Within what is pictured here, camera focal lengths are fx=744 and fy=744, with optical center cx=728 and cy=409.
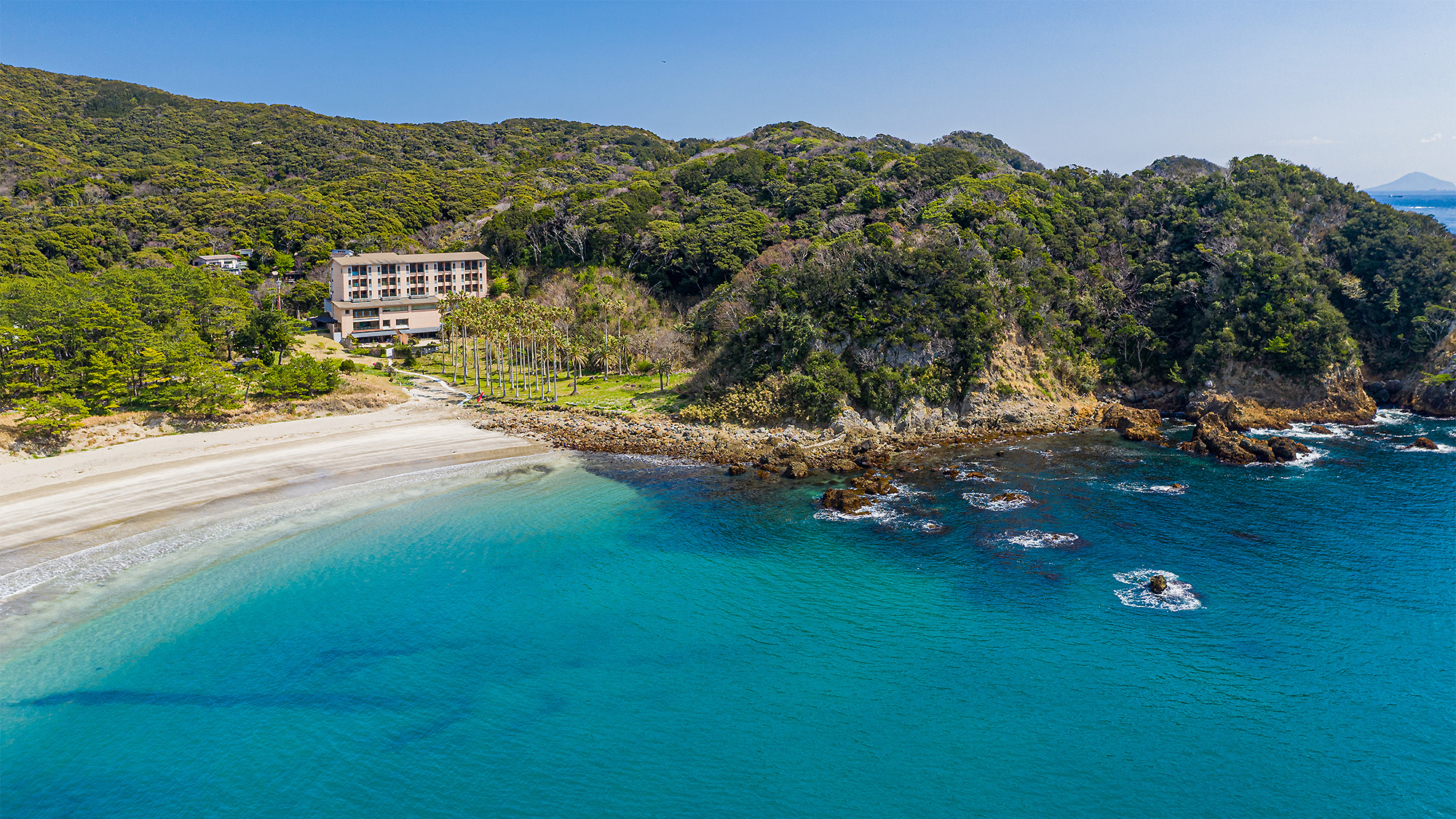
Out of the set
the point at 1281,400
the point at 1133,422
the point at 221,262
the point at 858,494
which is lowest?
the point at 858,494

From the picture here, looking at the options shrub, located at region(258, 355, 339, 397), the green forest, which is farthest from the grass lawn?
shrub, located at region(258, 355, 339, 397)

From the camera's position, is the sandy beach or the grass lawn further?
the grass lawn

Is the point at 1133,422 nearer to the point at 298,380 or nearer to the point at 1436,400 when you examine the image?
the point at 1436,400

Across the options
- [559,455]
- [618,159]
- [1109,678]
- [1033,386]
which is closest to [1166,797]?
[1109,678]

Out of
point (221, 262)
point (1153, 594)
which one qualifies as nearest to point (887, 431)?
point (1153, 594)

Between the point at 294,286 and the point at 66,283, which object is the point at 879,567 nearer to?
the point at 66,283

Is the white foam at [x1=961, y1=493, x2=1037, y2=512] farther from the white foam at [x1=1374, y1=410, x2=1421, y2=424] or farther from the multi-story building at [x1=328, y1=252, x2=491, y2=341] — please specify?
the multi-story building at [x1=328, y1=252, x2=491, y2=341]
